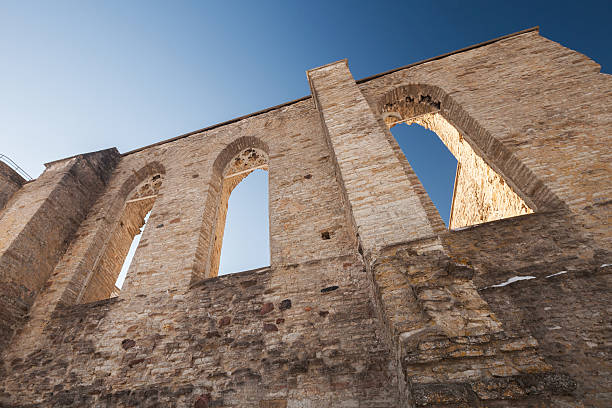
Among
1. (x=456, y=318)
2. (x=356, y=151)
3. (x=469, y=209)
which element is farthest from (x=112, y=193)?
(x=469, y=209)

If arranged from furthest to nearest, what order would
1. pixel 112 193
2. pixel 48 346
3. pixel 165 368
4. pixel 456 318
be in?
pixel 112 193 < pixel 48 346 < pixel 165 368 < pixel 456 318

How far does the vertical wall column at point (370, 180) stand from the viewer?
9.25 ft

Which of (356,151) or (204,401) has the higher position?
(356,151)

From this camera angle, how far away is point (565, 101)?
467 cm

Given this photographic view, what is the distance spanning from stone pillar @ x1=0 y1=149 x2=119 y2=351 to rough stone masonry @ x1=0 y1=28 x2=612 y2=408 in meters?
0.04

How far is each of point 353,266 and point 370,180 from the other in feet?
3.98

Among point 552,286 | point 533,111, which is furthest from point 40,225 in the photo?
point 533,111

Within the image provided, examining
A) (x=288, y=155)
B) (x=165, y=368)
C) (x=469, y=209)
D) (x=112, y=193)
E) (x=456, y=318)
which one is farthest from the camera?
(x=469, y=209)

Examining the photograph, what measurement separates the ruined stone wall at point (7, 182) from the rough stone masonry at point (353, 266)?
4cm

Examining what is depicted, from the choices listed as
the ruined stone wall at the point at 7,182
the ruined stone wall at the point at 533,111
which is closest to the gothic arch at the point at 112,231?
the ruined stone wall at the point at 7,182

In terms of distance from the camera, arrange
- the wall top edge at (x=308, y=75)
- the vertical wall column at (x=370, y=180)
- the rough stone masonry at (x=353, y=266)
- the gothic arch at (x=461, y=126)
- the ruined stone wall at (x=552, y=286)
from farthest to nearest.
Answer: the wall top edge at (x=308, y=75) → the gothic arch at (x=461, y=126) → the vertical wall column at (x=370, y=180) → the ruined stone wall at (x=552, y=286) → the rough stone masonry at (x=353, y=266)

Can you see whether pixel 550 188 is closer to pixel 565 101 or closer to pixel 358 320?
pixel 565 101

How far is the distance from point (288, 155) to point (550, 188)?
173 inches

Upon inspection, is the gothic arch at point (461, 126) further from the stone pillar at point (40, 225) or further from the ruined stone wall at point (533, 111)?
the stone pillar at point (40, 225)
